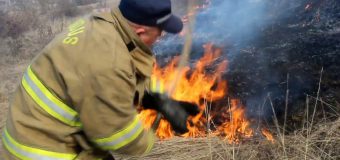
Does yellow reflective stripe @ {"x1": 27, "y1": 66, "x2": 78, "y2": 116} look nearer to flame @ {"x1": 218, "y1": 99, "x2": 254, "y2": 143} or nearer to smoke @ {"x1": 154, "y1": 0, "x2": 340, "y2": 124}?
flame @ {"x1": 218, "y1": 99, "x2": 254, "y2": 143}

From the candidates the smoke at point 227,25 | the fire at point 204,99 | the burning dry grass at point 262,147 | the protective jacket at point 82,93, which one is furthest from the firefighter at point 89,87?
the smoke at point 227,25

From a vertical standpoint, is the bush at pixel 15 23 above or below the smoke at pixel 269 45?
below

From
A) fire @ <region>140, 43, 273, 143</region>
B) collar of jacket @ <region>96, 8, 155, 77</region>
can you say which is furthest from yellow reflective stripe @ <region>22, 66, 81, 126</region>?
fire @ <region>140, 43, 273, 143</region>

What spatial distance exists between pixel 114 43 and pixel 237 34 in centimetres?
403

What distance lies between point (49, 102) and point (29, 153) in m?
0.36

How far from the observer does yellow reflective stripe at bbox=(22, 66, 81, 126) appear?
213cm

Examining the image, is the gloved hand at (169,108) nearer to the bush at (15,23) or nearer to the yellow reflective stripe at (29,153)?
the yellow reflective stripe at (29,153)

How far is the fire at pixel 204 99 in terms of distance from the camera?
13.3 ft

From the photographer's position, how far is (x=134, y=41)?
2201 millimetres

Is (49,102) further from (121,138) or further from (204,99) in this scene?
(204,99)

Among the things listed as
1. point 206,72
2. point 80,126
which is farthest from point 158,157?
point 80,126

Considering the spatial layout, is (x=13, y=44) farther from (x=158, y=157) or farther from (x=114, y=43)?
(x=114, y=43)

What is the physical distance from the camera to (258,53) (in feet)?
16.3

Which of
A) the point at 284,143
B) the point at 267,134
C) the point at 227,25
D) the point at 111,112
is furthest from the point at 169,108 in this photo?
the point at 227,25
